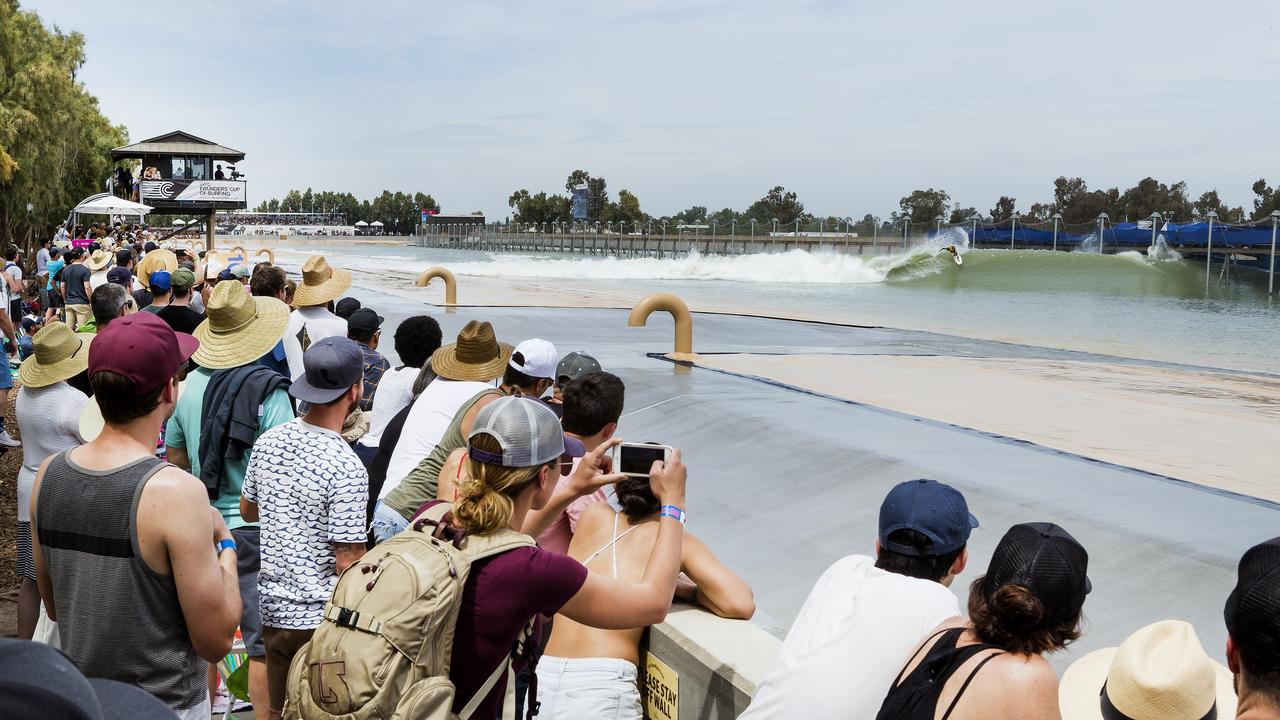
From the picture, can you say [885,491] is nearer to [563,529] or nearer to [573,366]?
[573,366]

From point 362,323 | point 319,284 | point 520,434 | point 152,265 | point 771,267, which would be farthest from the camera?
point 771,267

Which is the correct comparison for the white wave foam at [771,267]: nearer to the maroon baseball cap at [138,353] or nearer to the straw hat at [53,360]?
the straw hat at [53,360]

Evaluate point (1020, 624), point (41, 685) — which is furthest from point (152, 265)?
point (41, 685)

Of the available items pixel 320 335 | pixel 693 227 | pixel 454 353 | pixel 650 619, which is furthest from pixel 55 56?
pixel 693 227

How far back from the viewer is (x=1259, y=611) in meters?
1.92

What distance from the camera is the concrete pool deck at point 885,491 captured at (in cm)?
479

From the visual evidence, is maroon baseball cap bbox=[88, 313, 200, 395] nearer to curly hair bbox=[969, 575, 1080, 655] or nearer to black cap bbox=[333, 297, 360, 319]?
curly hair bbox=[969, 575, 1080, 655]

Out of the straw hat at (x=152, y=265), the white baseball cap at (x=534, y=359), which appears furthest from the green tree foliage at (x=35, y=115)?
Result: the white baseball cap at (x=534, y=359)

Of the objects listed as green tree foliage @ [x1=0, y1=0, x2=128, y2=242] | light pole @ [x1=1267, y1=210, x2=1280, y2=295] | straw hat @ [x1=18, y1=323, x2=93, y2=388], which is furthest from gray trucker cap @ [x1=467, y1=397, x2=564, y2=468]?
light pole @ [x1=1267, y1=210, x2=1280, y2=295]

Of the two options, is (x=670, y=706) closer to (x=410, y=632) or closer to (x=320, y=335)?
(x=410, y=632)

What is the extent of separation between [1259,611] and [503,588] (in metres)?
1.56

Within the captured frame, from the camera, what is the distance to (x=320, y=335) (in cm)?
768

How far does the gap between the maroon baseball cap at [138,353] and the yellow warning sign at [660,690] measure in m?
1.87

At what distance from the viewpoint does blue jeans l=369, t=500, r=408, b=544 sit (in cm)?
419
